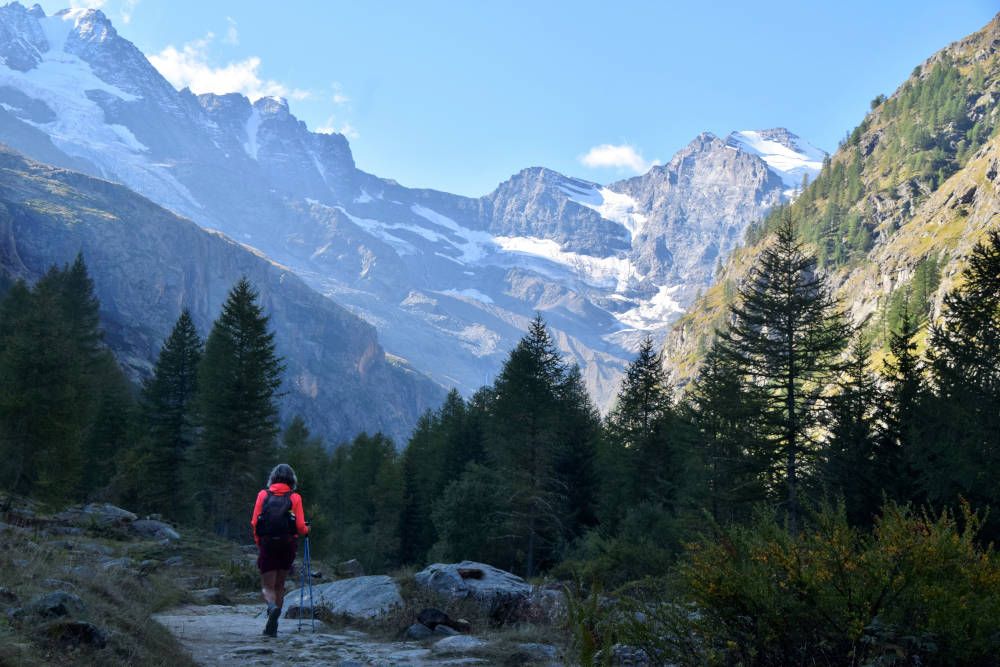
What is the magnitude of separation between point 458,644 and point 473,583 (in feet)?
10.1

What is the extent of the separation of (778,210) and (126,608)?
17953 centimetres

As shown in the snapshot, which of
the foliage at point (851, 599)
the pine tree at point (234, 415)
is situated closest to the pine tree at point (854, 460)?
the foliage at point (851, 599)

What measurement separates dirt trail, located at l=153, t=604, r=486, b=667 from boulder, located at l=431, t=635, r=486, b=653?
0.16 m

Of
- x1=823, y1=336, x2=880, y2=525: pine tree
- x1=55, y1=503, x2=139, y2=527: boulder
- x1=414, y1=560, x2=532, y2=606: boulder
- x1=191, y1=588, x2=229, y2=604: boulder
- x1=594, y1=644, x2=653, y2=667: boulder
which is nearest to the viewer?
x1=594, y1=644, x2=653, y2=667: boulder

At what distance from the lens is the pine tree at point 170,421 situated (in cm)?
3241

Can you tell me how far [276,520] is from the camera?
8.77 metres

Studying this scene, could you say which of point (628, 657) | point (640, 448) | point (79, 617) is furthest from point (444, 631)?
point (640, 448)

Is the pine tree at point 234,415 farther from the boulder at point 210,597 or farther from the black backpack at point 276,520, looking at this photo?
the black backpack at point 276,520

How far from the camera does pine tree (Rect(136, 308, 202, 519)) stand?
32406mm

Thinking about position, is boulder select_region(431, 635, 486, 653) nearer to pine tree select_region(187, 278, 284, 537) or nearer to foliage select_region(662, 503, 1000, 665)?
foliage select_region(662, 503, 1000, 665)

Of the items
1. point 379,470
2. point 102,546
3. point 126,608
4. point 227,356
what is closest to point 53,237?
point 379,470

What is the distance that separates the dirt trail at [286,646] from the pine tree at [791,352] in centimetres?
1902

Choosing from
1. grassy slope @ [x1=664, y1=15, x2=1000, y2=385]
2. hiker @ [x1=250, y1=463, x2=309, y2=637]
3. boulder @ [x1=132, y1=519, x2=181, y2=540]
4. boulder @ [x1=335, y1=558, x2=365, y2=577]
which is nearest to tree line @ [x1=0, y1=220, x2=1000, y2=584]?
boulder @ [x1=132, y1=519, x2=181, y2=540]

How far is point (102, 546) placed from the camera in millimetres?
15516
